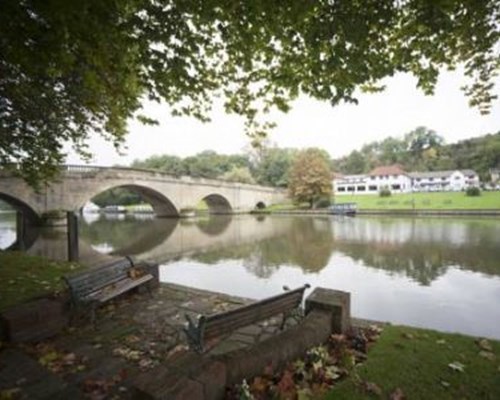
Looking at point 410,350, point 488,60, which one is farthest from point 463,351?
point 488,60

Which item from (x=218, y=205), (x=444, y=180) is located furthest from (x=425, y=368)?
(x=444, y=180)

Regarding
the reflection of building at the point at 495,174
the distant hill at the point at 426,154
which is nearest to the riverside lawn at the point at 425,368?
the distant hill at the point at 426,154

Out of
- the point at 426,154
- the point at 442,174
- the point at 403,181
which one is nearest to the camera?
the point at 442,174

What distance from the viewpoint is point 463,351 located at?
380cm

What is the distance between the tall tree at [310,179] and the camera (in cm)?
4309

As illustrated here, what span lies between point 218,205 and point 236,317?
4370cm

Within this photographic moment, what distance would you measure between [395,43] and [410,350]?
13.0 feet

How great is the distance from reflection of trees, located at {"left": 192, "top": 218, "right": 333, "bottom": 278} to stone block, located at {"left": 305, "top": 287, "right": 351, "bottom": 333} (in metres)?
5.65

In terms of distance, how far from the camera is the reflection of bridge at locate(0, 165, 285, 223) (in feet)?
73.3

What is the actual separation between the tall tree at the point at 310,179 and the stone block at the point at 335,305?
39.6 m

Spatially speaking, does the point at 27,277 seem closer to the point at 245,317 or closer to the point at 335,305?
the point at 245,317

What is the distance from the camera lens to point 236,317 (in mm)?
3605

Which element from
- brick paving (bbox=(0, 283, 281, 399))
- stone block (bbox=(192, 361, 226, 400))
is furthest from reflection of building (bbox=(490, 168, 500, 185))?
stone block (bbox=(192, 361, 226, 400))

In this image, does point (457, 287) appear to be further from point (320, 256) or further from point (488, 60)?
point (488, 60)
